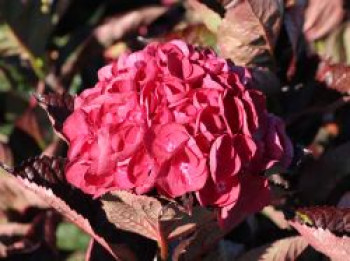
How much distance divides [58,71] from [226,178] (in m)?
0.76

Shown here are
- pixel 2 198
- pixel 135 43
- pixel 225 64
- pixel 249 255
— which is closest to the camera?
pixel 225 64

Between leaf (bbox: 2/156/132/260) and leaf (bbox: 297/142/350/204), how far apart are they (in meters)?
0.32

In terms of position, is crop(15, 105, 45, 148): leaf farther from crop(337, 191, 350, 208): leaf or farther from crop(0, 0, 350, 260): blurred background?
crop(337, 191, 350, 208): leaf

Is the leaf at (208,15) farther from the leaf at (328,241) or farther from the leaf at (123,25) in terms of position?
the leaf at (328,241)

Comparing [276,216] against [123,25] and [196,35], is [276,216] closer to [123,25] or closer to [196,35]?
[196,35]

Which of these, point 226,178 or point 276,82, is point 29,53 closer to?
point 276,82

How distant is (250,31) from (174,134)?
0.35m

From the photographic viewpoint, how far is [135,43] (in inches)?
59.4

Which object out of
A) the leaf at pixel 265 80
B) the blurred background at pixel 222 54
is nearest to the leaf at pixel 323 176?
the blurred background at pixel 222 54

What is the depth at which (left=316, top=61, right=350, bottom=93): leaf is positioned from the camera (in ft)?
3.98

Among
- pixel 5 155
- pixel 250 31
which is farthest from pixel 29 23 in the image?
pixel 250 31

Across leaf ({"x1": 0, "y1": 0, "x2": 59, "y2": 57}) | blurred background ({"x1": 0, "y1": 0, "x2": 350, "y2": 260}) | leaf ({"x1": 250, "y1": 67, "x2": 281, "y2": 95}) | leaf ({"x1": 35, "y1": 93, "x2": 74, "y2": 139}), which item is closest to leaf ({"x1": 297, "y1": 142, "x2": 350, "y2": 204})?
blurred background ({"x1": 0, "y1": 0, "x2": 350, "y2": 260})

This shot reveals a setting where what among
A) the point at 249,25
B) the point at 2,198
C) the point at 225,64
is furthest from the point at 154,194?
the point at 2,198

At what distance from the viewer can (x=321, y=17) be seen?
1.37m
